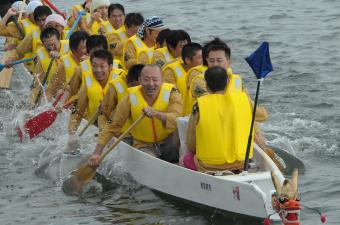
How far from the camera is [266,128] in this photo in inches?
462

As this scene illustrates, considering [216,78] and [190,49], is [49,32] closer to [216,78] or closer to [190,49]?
[190,49]

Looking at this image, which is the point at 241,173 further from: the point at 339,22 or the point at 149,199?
the point at 339,22

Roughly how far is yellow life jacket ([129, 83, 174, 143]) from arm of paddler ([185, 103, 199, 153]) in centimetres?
87

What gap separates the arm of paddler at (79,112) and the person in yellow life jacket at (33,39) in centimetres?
319

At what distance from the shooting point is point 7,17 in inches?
578

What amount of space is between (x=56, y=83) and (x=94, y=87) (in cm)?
146

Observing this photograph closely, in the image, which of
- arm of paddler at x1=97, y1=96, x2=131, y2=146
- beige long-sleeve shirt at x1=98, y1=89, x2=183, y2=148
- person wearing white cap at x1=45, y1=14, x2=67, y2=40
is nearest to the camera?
beige long-sleeve shirt at x1=98, y1=89, x2=183, y2=148

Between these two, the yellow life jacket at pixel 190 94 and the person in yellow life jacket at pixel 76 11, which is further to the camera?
the person in yellow life jacket at pixel 76 11

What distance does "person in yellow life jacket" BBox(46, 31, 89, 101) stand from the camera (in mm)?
11727

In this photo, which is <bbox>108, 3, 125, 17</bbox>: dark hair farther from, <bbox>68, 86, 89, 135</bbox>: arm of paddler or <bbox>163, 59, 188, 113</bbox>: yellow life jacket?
<bbox>163, 59, 188, 113</bbox>: yellow life jacket

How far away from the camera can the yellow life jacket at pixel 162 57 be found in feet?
35.5

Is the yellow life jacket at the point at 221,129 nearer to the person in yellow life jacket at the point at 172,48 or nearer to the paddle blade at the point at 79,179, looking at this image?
the paddle blade at the point at 79,179

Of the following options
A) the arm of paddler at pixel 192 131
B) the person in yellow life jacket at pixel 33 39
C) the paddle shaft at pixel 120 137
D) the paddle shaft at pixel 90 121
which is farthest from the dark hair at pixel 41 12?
the arm of paddler at pixel 192 131

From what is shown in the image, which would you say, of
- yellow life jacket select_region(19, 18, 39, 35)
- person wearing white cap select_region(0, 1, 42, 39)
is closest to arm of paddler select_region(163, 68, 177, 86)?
yellow life jacket select_region(19, 18, 39, 35)
